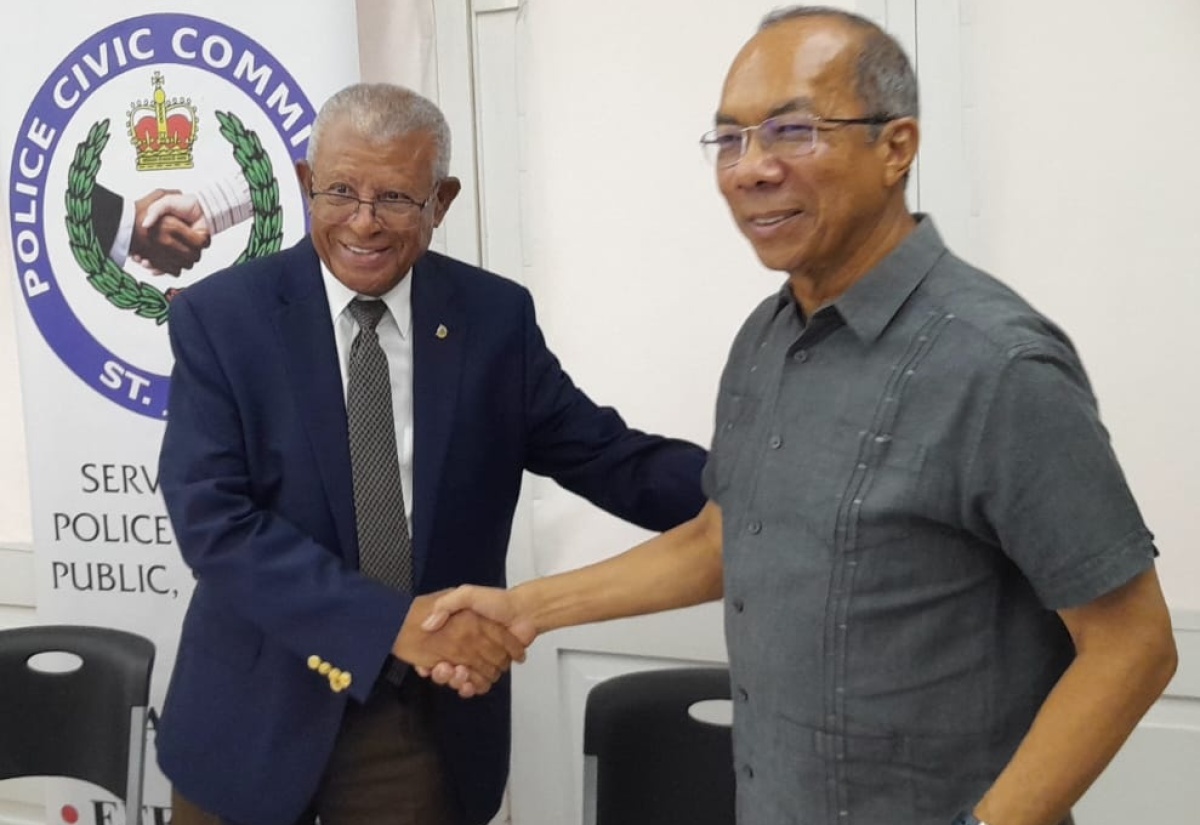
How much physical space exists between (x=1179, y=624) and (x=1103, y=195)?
838 mm

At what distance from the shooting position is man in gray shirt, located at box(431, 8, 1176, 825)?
109cm

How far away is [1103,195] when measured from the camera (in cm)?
233

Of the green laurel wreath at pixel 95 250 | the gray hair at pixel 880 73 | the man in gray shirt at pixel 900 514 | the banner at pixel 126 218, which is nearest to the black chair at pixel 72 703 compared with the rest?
the banner at pixel 126 218

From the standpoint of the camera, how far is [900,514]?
115cm

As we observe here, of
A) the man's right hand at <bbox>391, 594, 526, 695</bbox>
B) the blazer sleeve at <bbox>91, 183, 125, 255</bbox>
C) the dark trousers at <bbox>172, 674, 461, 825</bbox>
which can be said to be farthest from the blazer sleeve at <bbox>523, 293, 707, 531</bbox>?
the blazer sleeve at <bbox>91, 183, 125, 255</bbox>

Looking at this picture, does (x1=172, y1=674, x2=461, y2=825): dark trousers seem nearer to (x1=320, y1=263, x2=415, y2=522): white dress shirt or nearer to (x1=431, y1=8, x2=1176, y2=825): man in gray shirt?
(x1=320, y1=263, x2=415, y2=522): white dress shirt

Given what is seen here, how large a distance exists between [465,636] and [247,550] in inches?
13.5

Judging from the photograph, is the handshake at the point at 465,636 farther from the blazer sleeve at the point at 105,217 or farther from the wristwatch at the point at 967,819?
the blazer sleeve at the point at 105,217

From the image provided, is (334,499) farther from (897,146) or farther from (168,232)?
(168,232)

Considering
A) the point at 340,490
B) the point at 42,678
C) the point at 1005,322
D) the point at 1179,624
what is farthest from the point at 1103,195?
the point at 42,678

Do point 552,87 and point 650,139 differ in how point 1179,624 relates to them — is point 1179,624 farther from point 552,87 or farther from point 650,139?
point 552,87

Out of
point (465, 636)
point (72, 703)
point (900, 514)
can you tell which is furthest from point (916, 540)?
point (72, 703)

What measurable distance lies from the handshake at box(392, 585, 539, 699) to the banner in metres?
1.07

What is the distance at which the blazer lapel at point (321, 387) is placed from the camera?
1.81m
